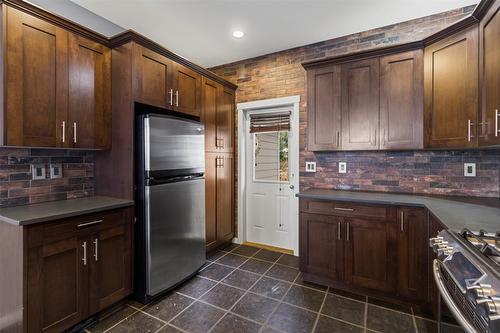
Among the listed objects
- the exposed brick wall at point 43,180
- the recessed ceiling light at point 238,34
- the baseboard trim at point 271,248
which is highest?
the recessed ceiling light at point 238,34

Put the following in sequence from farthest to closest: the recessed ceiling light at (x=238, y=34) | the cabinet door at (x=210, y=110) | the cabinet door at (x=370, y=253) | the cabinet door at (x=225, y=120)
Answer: the cabinet door at (x=225, y=120), the cabinet door at (x=210, y=110), the recessed ceiling light at (x=238, y=34), the cabinet door at (x=370, y=253)

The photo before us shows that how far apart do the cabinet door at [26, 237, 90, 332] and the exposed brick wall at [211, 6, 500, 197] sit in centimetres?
244

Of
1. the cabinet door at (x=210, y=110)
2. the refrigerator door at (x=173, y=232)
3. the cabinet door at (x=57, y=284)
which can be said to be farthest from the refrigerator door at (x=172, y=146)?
the cabinet door at (x=57, y=284)

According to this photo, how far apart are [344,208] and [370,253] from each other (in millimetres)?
452

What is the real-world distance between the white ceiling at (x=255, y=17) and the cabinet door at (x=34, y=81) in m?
0.69

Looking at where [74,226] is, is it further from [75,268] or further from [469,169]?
[469,169]

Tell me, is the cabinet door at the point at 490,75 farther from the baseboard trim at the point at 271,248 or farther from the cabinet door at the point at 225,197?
the cabinet door at the point at 225,197

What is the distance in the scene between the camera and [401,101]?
2.38 metres

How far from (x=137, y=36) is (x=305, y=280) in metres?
2.84

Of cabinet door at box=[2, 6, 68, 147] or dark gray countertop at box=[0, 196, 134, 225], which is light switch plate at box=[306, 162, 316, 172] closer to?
dark gray countertop at box=[0, 196, 134, 225]

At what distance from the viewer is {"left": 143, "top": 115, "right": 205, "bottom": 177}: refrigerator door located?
2148mm

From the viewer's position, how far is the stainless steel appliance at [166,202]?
2168 millimetres

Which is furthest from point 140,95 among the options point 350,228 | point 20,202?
point 350,228

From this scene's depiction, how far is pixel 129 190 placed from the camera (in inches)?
86.7
